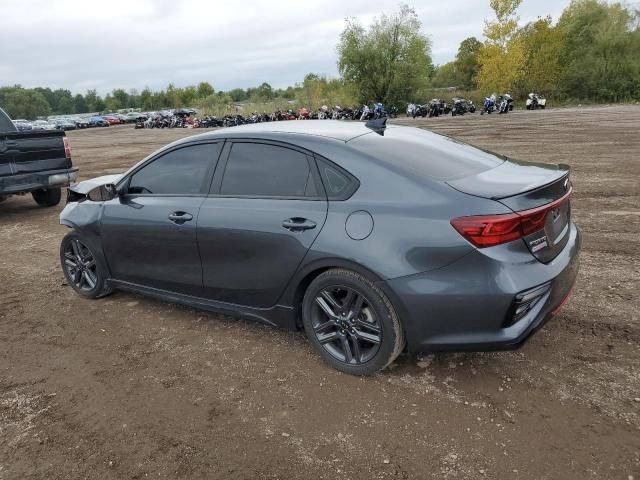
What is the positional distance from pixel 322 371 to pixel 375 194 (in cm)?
124

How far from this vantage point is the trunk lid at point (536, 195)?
112 inches

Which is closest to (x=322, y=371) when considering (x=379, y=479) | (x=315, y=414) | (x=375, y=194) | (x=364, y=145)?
(x=315, y=414)

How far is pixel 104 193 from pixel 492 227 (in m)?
3.30

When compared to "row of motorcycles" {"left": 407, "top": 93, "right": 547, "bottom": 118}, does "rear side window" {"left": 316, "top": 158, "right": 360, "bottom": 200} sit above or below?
above

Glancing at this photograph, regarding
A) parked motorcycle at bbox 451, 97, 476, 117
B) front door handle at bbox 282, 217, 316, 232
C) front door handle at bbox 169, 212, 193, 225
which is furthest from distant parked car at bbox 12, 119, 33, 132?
parked motorcycle at bbox 451, 97, 476, 117

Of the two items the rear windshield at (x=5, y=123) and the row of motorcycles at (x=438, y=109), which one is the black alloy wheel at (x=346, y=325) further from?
the row of motorcycles at (x=438, y=109)

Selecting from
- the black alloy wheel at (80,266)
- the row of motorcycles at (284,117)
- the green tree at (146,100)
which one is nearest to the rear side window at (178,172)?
the black alloy wheel at (80,266)

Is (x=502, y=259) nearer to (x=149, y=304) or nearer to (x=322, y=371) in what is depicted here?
(x=322, y=371)

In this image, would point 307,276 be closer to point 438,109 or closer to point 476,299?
point 476,299

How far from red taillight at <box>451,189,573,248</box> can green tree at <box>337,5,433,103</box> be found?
5317 centimetres

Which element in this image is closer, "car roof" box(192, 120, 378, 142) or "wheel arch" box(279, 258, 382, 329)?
"wheel arch" box(279, 258, 382, 329)

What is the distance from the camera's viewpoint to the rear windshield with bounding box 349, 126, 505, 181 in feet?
10.5

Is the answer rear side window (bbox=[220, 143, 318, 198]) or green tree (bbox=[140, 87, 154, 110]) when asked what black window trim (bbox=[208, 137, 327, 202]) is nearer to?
rear side window (bbox=[220, 143, 318, 198])

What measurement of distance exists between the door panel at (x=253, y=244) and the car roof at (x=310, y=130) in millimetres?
520
